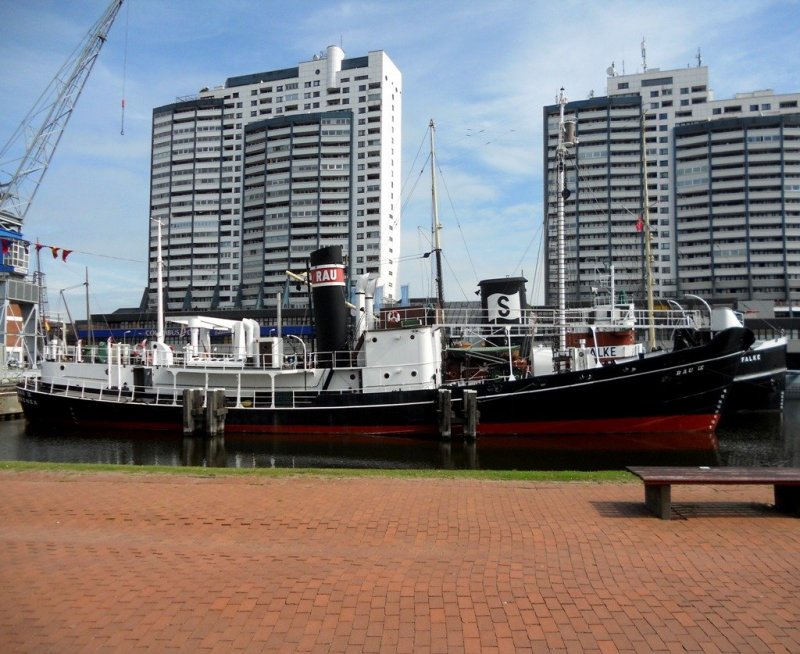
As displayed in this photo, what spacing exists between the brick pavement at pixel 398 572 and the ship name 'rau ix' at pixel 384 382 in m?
14.4

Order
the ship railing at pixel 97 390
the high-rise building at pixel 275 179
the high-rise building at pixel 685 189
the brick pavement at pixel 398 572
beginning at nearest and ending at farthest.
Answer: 1. the brick pavement at pixel 398 572
2. the ship railing at pixel 97 390
3. the high-rise building at pixel 685 189
4. the high-rise building at pixel 275 179

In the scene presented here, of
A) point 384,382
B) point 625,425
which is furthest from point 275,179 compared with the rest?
point 625,425

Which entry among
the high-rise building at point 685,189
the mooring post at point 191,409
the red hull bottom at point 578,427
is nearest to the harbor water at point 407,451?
the red hull bottom at point 578,427

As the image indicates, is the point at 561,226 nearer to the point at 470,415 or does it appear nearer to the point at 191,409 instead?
the point at 470,415

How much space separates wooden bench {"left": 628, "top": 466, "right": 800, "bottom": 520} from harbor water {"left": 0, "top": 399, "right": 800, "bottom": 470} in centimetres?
978

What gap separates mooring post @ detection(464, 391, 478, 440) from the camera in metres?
22.2

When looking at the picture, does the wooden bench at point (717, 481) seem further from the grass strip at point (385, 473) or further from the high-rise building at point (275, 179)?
the high-rise building at point (275, 179)

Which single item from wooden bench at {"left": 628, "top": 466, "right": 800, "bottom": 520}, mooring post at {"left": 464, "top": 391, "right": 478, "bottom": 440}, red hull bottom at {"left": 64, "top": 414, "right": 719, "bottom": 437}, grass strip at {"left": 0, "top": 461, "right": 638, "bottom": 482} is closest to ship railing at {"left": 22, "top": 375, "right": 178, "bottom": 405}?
red hull bottom at {"left": 64, "top": 414, "right": 719, "bottom": 437}

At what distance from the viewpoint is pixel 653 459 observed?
730 inches

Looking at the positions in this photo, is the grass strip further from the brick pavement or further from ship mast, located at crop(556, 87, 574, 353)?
ship mast, located at crop(556, 87, 574, 353)

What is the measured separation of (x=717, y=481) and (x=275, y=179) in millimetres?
101436

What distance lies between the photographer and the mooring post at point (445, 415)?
22281mm

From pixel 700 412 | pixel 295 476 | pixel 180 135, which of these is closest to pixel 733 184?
pixel 700 412

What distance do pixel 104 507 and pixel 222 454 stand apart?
43.5 feet
